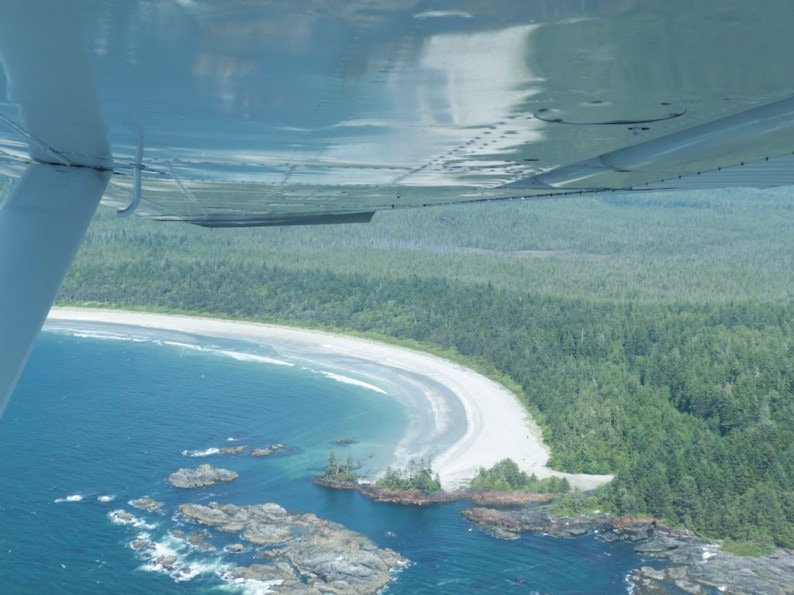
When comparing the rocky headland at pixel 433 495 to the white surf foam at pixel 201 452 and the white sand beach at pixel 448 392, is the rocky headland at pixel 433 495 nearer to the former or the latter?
the white sand beach at pixel 448 392

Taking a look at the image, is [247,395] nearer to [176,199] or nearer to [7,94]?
[176,199]

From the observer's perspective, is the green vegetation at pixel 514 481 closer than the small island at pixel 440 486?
No

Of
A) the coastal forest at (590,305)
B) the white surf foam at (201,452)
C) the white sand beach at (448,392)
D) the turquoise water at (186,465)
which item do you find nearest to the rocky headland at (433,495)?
the turquoise water at (186,465)

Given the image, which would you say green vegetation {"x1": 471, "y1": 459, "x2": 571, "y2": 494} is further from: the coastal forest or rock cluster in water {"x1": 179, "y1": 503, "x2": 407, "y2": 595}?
rock cluster in water {"x1": 179, "y1": 503, "x2": 407, "y2": 595}

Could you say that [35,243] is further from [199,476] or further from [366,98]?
[199,476]

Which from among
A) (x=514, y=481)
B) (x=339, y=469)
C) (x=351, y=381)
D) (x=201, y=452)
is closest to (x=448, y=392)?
(x=351, y=381)

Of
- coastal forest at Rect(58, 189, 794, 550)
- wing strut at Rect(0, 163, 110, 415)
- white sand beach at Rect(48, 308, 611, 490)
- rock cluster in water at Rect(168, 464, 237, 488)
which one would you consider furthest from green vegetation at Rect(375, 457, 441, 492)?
wing strut at Rect(0, 163, 110, 415)

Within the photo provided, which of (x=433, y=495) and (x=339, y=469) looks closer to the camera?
(x=433, y=495)
